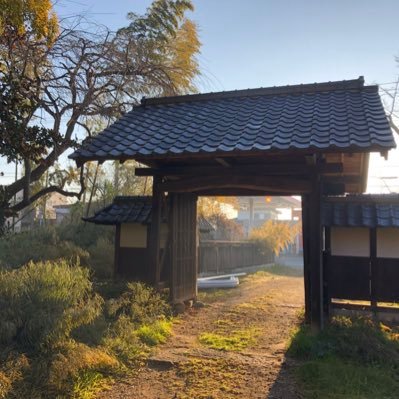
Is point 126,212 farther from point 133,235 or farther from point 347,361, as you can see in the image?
point 347,361

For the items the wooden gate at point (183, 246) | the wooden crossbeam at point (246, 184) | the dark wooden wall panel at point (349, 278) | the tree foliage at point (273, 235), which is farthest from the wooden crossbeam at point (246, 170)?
the tree foliage at point (273, 235)

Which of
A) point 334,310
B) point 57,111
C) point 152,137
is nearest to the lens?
point 152,137

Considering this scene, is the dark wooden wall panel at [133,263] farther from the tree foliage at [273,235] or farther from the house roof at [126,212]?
the tree foliage at [273,235]

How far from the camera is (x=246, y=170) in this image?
7754 mm

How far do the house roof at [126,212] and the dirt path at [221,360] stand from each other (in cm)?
247

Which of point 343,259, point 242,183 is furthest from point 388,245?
point 242,183

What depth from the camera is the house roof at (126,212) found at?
10.1m

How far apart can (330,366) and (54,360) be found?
3327 mm

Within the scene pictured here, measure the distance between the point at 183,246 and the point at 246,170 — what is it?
2646mm

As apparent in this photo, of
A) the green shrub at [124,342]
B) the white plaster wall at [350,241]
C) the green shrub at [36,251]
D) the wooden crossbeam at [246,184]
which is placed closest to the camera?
the green shrub at [124,342]

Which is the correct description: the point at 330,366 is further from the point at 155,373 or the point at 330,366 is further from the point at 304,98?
the point at 304,98

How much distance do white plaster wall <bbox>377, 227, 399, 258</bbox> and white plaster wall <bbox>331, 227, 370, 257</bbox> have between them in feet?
0.69

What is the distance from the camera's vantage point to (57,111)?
943 cm

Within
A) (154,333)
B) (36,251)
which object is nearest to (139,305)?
(154,333)
